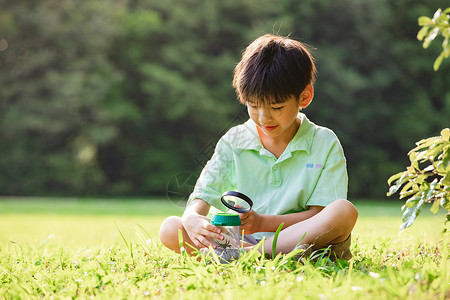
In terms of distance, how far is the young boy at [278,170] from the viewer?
7.46ft

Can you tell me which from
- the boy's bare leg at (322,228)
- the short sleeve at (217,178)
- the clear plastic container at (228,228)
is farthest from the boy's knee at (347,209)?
the short sleeve at (217,178)

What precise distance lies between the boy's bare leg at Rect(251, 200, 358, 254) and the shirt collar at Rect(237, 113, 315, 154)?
1.30 ft

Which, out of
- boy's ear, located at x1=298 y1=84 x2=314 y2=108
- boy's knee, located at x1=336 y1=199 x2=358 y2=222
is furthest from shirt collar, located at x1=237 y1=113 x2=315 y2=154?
boy's knee, located at x1=336 y1=199 x2=358 y2=222

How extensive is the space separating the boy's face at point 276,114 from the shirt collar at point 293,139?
0.08 meters

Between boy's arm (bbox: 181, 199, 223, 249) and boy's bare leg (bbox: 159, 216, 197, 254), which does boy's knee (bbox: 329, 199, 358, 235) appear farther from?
boy's bare leg (bbox: 159, 216, 197, 254)

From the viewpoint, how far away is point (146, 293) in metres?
1.78

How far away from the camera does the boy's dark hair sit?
2.40 metres

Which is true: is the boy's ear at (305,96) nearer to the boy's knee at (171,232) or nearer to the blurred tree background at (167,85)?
the boy's knee at (171,232)

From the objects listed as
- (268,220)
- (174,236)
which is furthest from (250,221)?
(174,236)

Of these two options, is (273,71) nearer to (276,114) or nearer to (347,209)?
(276,114)

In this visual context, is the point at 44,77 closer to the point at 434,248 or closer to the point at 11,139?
the point at 11,139

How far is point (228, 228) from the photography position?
2.40 meters

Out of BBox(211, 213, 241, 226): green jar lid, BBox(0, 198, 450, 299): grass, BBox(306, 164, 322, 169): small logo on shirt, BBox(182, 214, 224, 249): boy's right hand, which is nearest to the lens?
BBox(0, 198, 450, 299): grass

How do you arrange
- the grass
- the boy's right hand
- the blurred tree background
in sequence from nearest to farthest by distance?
the grass, the boy's right hand, the blurred tree background
